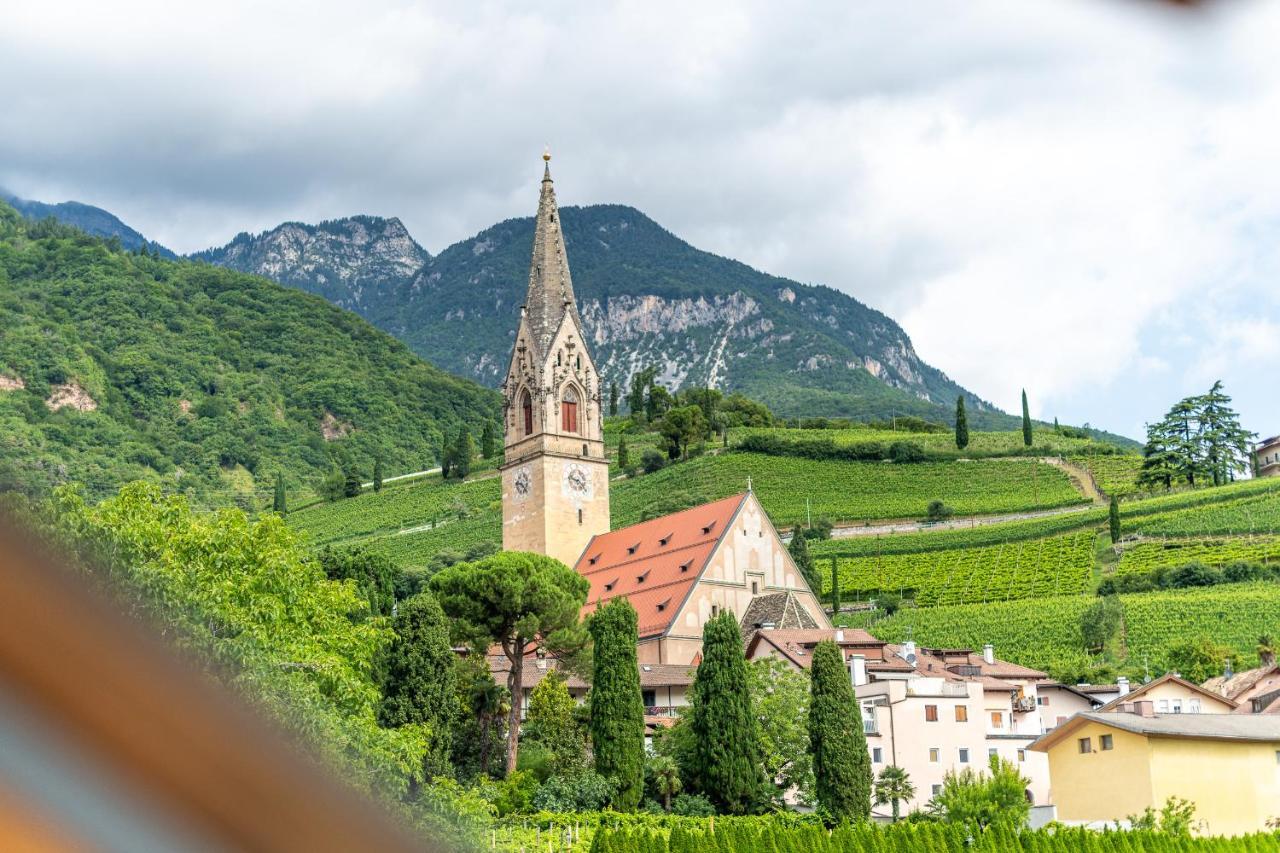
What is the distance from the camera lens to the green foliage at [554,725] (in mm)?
41438

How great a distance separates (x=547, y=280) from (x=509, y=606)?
27.5 metres

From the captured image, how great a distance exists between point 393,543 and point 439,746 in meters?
64.3

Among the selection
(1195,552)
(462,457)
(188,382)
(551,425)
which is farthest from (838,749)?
(462,457)

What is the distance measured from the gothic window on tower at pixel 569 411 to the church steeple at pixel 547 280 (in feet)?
9.02

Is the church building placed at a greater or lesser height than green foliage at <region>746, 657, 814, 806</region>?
greater

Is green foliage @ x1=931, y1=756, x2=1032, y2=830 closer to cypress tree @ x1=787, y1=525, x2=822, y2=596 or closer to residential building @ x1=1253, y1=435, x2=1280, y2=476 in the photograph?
cypress tree @ x1=787, y1=525, x2=822, y2=596

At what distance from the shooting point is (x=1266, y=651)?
59.3m

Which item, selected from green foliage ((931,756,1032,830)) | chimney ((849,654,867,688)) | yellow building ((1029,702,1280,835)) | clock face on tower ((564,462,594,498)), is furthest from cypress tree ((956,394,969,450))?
green foliage ((931,756,1032,830))

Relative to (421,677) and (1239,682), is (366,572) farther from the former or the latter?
(1239,682)

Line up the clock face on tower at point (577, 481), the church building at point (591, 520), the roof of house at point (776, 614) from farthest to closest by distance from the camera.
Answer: the clock face on tower at point (577, 481) < the church building at point (591, 520) < the roof of house at point (776, 614)

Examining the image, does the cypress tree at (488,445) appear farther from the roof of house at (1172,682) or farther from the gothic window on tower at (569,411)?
the roof of house at (1172,682)

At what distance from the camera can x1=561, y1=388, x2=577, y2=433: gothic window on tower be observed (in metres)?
66.5

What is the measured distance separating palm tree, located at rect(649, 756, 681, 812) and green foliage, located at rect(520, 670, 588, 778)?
2.38 metres

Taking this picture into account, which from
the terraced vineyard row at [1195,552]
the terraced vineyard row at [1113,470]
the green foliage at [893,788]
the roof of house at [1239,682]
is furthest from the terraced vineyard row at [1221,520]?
the green foliage at [893,788]
